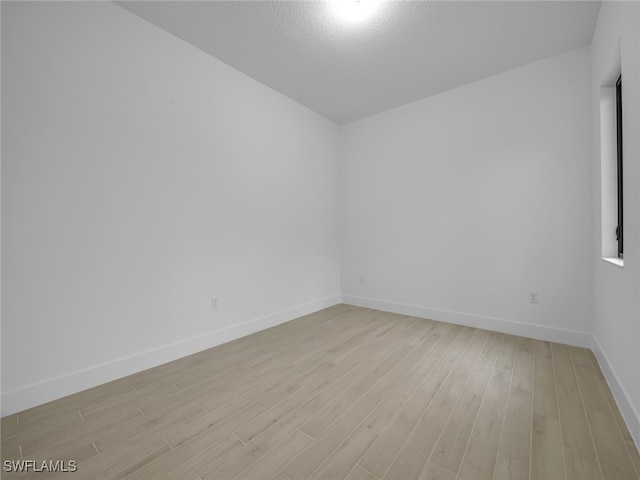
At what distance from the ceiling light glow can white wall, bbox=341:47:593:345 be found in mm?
1707

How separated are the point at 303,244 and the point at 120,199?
225cm

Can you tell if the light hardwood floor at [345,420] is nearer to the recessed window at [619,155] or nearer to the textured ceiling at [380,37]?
the recessed window at [619,155]

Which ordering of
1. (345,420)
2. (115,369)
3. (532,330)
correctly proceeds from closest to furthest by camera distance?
(345,420) < (115,369) < (532,330)

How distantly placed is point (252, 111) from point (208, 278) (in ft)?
6.57

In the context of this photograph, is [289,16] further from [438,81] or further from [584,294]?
[584,294]

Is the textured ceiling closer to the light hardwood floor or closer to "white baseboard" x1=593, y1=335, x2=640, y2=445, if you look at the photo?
"white baseboard" x1=593, y1=335, x2=640, y2=445

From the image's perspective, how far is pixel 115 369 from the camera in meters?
2.15

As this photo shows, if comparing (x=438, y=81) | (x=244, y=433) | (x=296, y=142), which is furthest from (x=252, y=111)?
(x=244, y=433)

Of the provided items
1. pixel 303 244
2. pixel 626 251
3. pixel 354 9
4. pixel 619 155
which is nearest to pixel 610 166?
pixel 619 155

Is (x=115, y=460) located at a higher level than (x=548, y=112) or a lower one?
lower

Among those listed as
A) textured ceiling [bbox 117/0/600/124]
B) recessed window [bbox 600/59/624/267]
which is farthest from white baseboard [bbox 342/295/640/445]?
textured ceiling [bbox 117/0/600/124]

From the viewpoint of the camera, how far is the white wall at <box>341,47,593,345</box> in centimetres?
269

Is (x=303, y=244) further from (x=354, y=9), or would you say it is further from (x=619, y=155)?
(x=619, y=155)

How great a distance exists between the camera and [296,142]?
3.82 m
